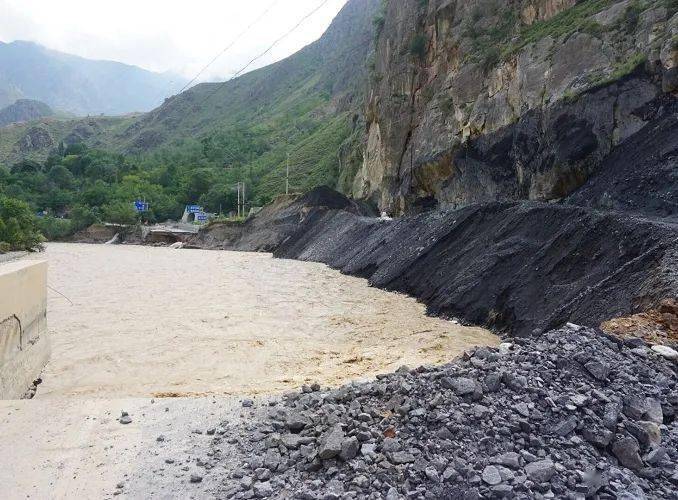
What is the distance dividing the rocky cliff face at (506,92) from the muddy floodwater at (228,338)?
1063 cm

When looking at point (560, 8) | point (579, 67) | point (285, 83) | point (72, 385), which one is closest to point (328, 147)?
point (560, 8)

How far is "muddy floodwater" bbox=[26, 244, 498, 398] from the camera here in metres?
7.41

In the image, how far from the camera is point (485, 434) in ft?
12.2

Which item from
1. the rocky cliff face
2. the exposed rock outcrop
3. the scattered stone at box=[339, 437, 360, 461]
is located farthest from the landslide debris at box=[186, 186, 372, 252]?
the exposed rock outcrop

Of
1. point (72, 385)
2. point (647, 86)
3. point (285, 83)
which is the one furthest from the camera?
point (285, 83)

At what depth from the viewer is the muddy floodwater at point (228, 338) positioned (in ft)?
24.3

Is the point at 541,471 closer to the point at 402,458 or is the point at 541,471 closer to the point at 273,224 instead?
the point at 402,458

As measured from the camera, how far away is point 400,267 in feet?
59.3

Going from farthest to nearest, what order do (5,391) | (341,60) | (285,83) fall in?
(285,83), (341,60), (5,391)

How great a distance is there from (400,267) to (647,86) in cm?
1096

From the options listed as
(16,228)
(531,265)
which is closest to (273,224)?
(16,228)

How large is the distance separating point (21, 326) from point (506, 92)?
25130 mm

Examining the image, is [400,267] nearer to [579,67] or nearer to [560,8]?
[579,67]

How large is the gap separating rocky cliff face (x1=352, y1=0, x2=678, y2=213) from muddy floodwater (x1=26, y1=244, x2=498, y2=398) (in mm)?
10629
